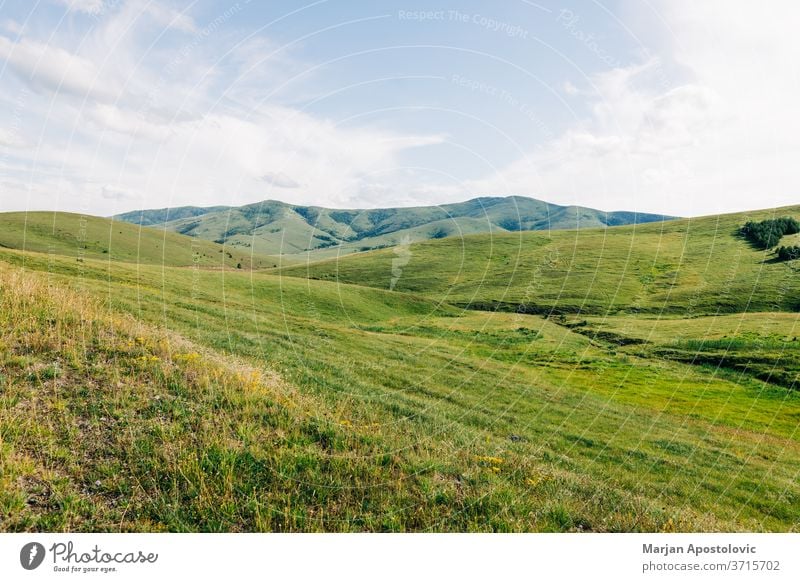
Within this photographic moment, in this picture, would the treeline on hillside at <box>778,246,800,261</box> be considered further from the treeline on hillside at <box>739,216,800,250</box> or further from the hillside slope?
the treeline on hillside at <box>739,216,800,250</box>

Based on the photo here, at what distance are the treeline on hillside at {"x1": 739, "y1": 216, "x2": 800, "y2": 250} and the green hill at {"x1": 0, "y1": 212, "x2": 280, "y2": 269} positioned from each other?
118625 mm

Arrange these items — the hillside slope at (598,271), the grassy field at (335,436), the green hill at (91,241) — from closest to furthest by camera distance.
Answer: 1. the grassy field at (335,436)
2. the hillside slope at (598,271)
3. the green hill at (91,241)

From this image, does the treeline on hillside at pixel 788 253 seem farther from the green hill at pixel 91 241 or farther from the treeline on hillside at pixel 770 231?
the green hill at pixel 91 241

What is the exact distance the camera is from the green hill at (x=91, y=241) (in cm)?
11169

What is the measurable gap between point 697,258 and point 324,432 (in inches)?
4078

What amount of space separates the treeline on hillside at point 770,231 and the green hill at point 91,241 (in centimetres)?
11862

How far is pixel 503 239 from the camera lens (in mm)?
124375

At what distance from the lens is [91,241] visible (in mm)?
123875
